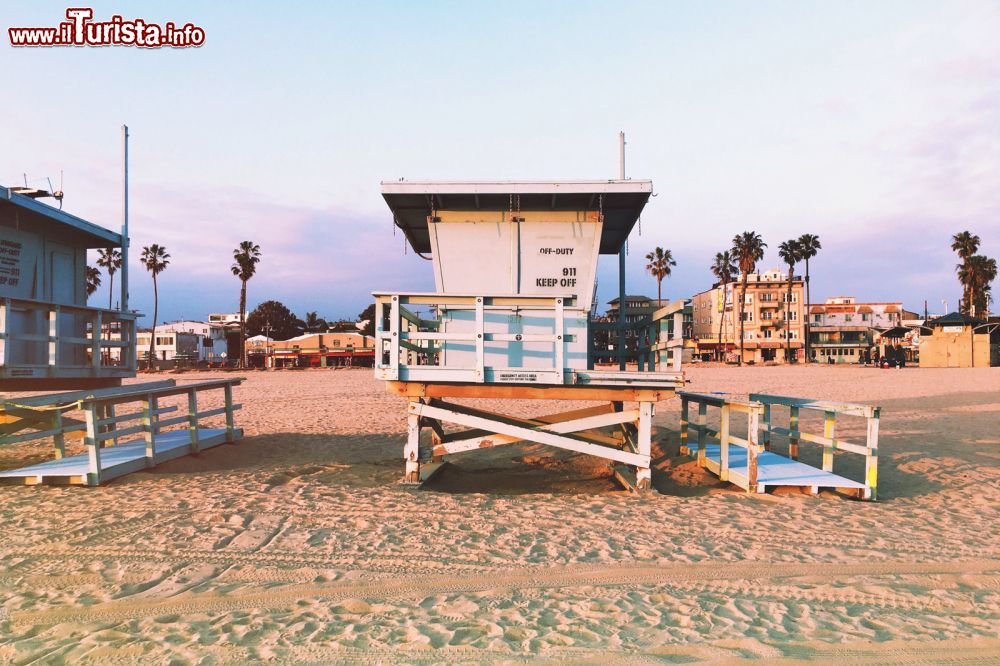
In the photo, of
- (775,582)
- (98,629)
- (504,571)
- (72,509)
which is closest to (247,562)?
(98,629)

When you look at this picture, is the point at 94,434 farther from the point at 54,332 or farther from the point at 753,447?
the point at 753,447

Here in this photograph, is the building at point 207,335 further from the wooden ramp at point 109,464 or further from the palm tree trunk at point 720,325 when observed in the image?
the wooden ramp at point 109,464

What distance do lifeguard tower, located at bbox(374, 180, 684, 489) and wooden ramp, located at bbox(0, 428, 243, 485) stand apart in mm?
3930

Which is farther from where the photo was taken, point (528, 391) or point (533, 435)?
point (533, 435)

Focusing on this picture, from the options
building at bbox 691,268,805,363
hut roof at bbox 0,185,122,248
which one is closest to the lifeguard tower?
hut roof at bbox 0,185,122,248

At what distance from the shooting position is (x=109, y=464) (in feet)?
26.7

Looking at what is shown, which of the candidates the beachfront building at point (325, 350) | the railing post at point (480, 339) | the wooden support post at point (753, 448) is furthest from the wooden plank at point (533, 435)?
the beachfront building at point (325, 350)

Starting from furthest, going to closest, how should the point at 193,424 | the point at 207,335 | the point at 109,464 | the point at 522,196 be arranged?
the point at 207,335
the point at 193,424
the point at 522,196
the point at 109,464

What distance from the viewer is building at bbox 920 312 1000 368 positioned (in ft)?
173

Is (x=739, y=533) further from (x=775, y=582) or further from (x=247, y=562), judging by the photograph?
(x=247, y=562)

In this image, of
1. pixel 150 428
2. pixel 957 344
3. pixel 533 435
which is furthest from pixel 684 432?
pixel 957 344

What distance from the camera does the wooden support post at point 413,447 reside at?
787 cm

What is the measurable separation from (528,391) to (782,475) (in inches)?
148

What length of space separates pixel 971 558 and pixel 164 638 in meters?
6.57
